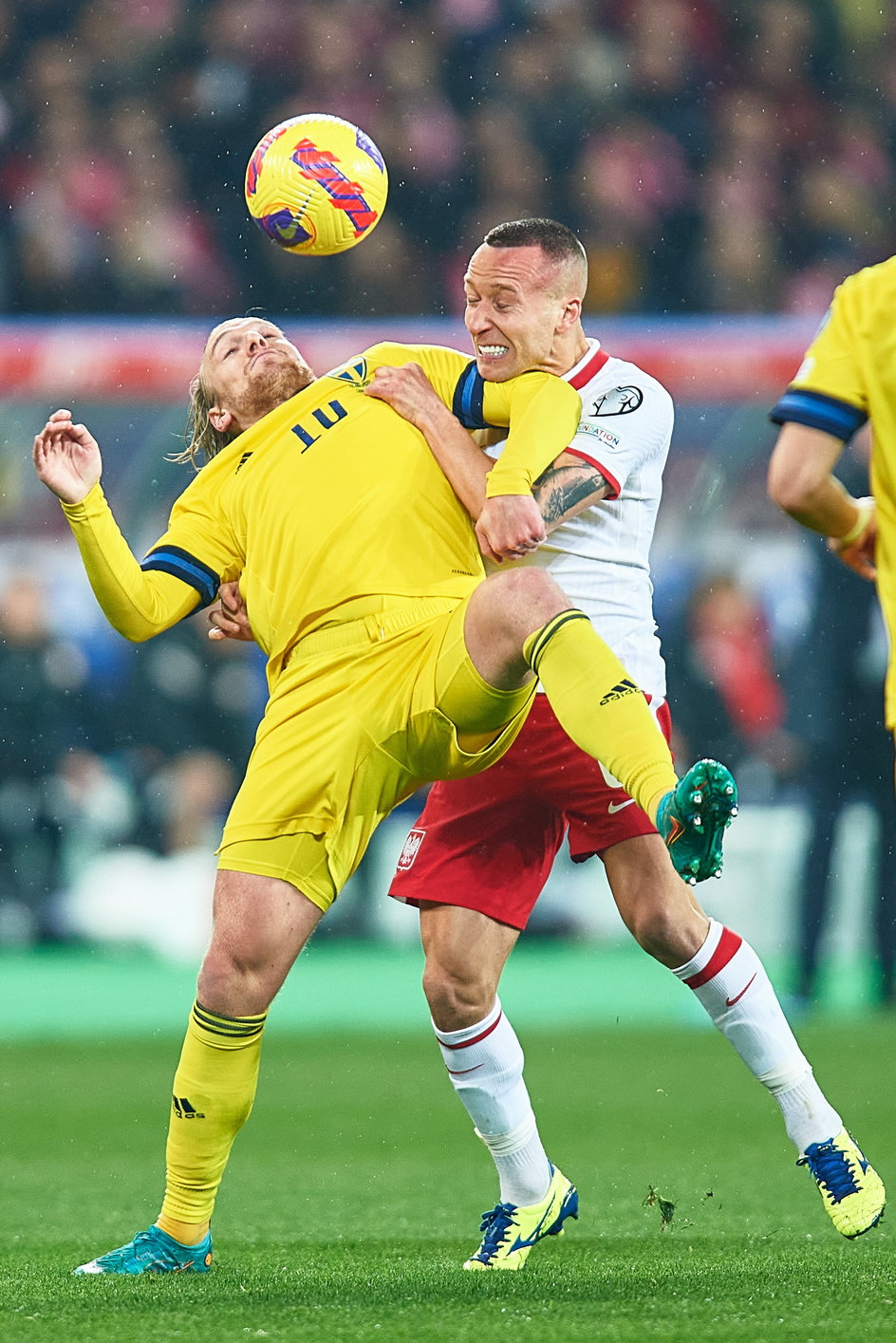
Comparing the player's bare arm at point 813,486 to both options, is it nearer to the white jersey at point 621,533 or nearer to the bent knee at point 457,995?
the white jersey at point 621,533

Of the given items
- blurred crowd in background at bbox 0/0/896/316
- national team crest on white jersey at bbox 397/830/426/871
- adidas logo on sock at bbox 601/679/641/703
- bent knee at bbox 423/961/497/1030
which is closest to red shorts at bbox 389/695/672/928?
A: national team crest on white jersey at bbox 397/830/426/871

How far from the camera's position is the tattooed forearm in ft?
13.6

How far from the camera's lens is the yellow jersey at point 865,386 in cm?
307

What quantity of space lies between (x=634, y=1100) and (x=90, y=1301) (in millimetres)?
3594

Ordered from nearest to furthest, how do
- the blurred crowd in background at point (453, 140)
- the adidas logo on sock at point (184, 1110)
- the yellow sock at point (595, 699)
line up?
1. the yellow sock at point (595, 699)
2. the adidas logo on sock at point (184, 1110)
3. the blurred crowd in background at point (453, 140)

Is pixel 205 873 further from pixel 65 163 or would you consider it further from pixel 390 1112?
pixel 65 163

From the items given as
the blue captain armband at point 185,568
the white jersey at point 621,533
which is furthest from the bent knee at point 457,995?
the blue captain armband at point 185,568

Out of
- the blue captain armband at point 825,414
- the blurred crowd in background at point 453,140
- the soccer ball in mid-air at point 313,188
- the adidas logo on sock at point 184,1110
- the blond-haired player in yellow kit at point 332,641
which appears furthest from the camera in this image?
the blurred crowd in background at point 453,140

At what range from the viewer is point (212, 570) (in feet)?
14.1

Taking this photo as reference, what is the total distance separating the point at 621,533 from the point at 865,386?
4.70 feet

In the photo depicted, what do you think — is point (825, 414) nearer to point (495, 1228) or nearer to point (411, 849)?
point (411, 849)

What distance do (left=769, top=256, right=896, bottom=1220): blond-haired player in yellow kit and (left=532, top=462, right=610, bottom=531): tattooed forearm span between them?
3.39 ft

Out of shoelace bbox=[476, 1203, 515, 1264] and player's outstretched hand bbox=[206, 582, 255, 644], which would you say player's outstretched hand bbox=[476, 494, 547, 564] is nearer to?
player's outstretched hand bbox=[206, 582, 255, 644]

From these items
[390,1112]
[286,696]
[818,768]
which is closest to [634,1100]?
[390,1112]
